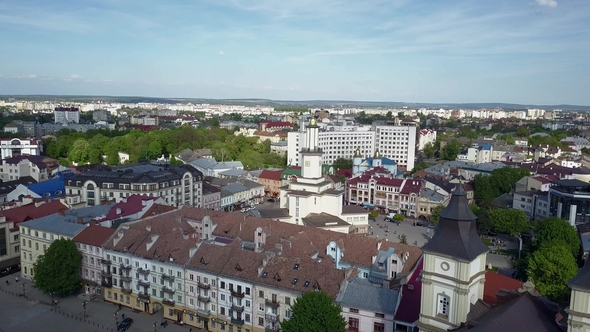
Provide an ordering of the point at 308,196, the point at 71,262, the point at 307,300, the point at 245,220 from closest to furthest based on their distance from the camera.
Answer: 1. the point at 307,300
2. the point at 71,262
3. the point at 245,220
4. the point at 308,196

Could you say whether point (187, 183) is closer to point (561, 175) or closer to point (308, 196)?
point (308, 196)

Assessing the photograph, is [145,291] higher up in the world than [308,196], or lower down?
lower down

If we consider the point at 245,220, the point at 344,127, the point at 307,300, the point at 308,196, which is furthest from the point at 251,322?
the point at 344,127

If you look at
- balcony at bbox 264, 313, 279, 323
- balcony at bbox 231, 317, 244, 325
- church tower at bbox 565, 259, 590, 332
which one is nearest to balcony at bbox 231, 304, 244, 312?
balcony at bbox 231, 317, 244, 325

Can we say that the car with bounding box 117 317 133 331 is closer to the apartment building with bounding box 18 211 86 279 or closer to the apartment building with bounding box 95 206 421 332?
the apartment building with bounding box 95 206 421 332

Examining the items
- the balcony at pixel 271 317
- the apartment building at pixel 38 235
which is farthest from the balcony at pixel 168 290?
the apartment building at pixel 38 235

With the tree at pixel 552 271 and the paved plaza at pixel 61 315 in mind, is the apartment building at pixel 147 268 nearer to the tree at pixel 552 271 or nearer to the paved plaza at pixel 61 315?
the paved plaza at pixel 61 315

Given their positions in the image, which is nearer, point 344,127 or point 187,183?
point 187,183

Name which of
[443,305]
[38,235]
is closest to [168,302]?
[38,235]
